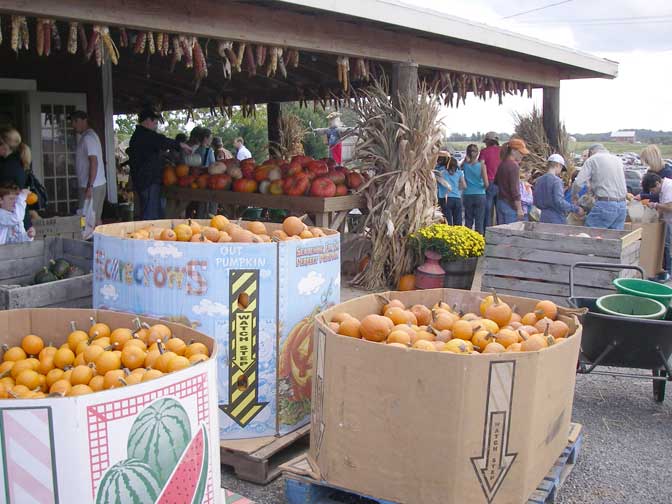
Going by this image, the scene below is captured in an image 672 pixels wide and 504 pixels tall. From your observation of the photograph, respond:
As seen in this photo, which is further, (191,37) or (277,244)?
(191,37)

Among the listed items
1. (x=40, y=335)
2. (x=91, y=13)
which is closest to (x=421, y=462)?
(x=40, y=335)

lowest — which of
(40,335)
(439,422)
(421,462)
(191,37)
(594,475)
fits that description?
(594,475)

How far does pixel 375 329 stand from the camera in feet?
11.0

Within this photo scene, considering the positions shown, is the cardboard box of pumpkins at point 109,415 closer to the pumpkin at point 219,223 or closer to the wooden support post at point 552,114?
the pumpkin at point 219,223

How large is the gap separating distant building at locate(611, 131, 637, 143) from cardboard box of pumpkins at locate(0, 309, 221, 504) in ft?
266

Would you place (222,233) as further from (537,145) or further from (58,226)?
(537,145)

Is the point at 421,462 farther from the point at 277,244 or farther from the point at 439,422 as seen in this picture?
the point at 277,244

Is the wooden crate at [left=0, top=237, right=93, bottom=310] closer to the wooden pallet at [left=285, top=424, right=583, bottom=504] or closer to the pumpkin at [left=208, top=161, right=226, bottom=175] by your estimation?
the wooden pallet at [left=285, top=424, right=583, bottom=504]

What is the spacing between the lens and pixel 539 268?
681 centimetres

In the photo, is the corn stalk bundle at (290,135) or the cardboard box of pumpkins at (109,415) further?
the corn stalk bundle at (290,135)

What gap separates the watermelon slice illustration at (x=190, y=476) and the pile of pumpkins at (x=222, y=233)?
5.04 feet

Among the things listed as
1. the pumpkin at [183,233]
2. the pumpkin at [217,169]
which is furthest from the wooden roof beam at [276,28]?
the pumpkin at [217,169]

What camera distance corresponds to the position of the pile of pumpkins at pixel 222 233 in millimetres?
4020

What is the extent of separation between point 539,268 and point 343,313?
373 centimetres
